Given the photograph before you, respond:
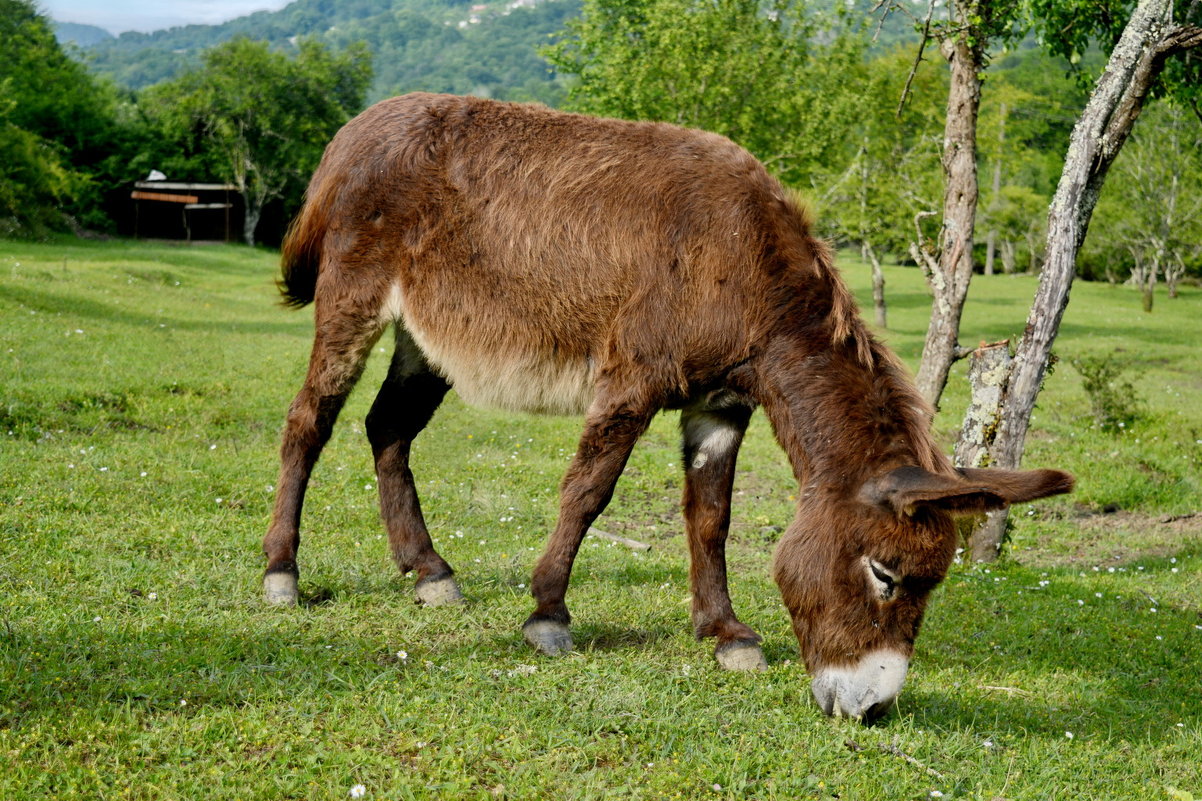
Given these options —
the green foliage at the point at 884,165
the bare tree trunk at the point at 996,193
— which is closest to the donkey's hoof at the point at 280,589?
the green foliage at the point at 884,165

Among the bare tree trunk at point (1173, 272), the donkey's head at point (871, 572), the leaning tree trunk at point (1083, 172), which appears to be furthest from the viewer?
the bare tree trunk at point (1173, 272)

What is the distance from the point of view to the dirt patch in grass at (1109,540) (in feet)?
26.0

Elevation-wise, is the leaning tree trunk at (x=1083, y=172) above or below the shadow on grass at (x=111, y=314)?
above

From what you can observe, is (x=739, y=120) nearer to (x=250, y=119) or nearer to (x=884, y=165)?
(x=884, y=165)

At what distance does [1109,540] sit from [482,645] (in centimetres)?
610

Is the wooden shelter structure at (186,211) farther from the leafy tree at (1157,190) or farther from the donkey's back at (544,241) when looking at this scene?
the donkey's back at (544,241)

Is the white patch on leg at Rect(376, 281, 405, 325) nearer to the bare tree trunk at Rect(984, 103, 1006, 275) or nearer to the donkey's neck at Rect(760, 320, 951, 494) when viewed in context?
the donkey's neck at Rect(760, 320, 951, 494)

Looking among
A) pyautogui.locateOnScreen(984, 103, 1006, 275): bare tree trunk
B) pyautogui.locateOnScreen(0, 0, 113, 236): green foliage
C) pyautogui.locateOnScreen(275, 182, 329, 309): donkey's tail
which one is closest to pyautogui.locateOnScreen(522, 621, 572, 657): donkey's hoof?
pyautogui.locateOnScreen(275, 182, 329, 309): donkey's tail

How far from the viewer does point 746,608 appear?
18.6 ft

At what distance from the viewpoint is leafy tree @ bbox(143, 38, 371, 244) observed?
4778 cm

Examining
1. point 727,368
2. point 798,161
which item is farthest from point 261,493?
point 798,161

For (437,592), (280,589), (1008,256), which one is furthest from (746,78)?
(1008,256)

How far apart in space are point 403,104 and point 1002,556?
5.26 meters

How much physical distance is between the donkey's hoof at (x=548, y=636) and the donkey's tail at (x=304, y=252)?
90.3 inches
